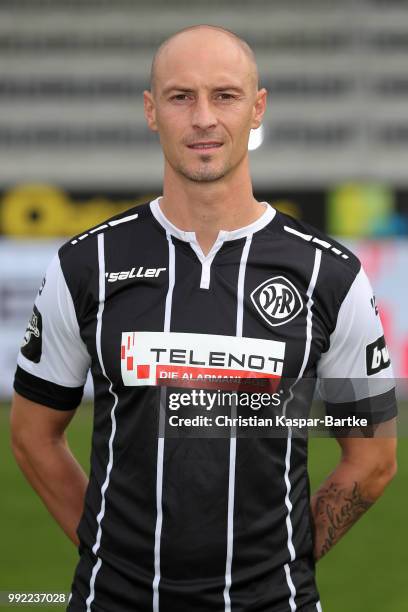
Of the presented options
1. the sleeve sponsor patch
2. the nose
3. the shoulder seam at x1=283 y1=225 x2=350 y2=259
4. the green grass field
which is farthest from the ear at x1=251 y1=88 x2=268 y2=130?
the green grass field

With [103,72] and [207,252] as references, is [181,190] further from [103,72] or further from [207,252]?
[103,72]

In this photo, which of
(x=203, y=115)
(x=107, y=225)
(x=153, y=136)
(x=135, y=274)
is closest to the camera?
(x=203, y=115)

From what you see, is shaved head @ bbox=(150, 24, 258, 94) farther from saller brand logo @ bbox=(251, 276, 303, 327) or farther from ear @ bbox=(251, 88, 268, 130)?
saller brand logo @ bbox=(251, 276, 303, 327)

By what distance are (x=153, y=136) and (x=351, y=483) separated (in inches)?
830

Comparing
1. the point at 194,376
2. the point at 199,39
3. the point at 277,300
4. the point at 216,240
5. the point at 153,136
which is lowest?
the point at 194,376

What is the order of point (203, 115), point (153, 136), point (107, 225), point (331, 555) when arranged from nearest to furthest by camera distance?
point (203, 115) → point (107, 225) → point (331, 555) → point (153, 136)

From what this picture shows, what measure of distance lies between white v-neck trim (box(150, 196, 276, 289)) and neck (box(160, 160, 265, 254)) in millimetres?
12

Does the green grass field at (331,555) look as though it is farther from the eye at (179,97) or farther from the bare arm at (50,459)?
the eye at (179,97)

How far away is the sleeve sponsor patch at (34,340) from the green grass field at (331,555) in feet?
7.56

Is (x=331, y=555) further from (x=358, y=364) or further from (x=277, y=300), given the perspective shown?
(x=277, y=300)

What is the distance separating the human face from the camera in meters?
2.59

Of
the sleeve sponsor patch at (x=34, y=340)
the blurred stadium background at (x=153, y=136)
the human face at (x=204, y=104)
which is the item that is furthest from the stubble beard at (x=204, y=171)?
the blurred stadium background at (x=153, y=136)

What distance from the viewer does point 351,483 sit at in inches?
111

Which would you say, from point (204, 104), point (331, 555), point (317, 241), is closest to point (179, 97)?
point (204, 104)
